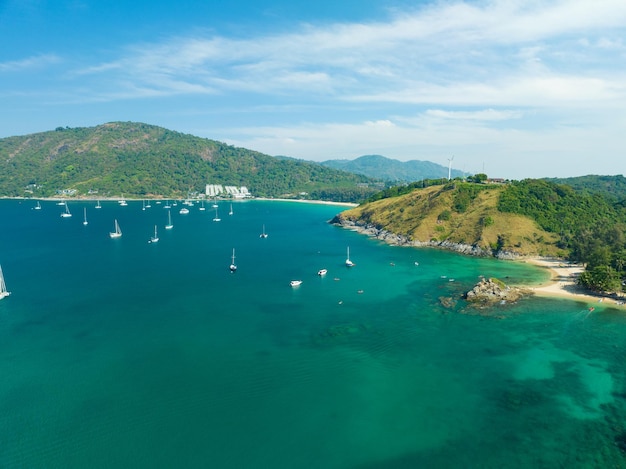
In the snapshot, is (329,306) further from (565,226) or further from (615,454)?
(565,226)

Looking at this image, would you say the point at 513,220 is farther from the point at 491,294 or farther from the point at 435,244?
the point at 491,294

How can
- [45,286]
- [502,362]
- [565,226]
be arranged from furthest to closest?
1. [565,226]
2. [45,286]
3. [502,362]

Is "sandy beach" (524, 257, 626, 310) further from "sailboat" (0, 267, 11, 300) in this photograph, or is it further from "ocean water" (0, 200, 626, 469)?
"sailboat" (0, 267, 11, 300)

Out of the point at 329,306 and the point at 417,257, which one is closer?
the point at 329,306

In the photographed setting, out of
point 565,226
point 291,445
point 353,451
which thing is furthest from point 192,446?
point 565,226

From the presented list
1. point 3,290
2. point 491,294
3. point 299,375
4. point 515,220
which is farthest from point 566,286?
point 3,290

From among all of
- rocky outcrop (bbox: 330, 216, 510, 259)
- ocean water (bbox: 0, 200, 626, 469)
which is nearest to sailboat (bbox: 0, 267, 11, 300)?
ocean water (bbox: 0, 200, 626, 469)
